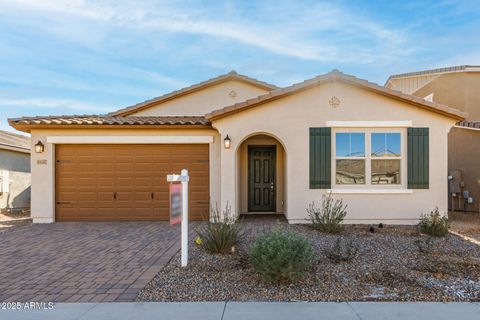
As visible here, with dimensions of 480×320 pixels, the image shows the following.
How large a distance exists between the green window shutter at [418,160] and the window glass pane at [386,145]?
360 millimetres

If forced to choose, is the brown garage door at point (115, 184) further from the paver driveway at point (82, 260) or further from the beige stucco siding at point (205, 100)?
the beige stucco siding at point (205, 100)

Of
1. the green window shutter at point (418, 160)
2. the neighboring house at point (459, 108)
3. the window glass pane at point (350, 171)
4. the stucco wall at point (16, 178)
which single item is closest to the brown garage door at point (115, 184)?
the window glass pane at point (350, 171)

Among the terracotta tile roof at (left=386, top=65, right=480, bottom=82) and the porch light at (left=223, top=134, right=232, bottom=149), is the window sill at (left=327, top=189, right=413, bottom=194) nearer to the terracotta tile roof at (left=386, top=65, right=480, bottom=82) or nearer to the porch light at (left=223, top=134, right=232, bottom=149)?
the porch light at (left=223, top=134, right=232, bottom=149)

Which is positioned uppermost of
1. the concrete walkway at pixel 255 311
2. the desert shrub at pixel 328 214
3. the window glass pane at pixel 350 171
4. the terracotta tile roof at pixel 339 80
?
the terracotta tile roof at pixel 339 80

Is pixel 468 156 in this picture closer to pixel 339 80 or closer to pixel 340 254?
pixel 339 80

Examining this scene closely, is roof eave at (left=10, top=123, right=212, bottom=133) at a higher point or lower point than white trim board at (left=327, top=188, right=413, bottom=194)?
higher

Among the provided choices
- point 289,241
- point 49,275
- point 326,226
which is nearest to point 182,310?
point 289,241

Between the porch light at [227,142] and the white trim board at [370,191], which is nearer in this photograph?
the white trim board at [370,191]

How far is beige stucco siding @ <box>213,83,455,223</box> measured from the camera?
10094 millimetres

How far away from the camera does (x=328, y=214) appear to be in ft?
30.3

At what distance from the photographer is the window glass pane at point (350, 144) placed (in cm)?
1023

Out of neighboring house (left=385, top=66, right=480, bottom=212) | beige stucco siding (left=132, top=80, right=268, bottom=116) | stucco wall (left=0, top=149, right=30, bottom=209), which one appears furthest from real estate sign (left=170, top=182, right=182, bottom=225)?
stucco wall (left=0, top=149, right=30, bottom=209)

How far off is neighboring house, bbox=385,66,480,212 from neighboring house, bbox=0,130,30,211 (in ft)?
63.9

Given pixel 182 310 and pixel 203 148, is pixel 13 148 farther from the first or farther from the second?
pixel 182 310
